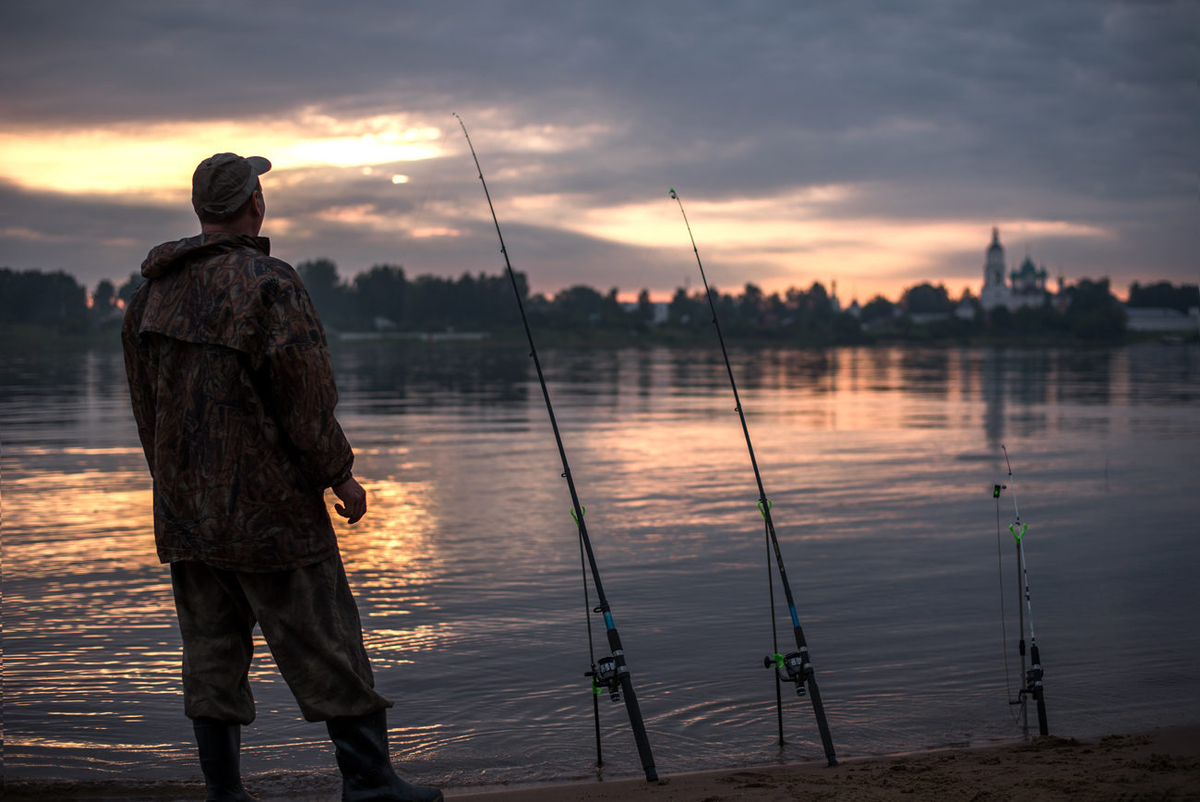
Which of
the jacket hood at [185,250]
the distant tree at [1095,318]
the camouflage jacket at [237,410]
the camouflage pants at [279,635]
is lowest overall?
the camouflage pants at [279,635]

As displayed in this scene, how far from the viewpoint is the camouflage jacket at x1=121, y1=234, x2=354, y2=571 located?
116 inches

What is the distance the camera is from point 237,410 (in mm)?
2973

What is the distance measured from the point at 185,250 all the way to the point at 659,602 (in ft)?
15.7

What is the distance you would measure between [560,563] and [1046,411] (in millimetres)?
18789

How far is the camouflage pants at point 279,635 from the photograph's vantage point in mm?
3035

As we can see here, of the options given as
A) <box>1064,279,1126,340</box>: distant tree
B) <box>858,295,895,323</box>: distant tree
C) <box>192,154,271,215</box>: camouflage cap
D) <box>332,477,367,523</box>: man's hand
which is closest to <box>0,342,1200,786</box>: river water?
<box>332,477,367,523</box>: man's hand

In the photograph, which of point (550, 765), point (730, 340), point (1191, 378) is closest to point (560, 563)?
point (550, 765)

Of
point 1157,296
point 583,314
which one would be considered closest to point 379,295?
point 583,314

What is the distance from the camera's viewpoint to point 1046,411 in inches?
953

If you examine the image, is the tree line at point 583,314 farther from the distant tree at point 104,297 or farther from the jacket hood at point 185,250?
the jacket hood at point 185,250

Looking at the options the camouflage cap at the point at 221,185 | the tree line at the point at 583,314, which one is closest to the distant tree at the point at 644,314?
the tree line at the point at 583,314

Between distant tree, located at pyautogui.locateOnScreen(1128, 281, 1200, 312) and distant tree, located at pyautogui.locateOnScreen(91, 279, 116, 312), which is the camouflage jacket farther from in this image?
distant tree, located at pyautogui.locateOnScreen(1128, 281, 1200, 312)

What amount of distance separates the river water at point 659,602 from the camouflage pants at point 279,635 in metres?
1.35

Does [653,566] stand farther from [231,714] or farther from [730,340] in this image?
[730,340]
